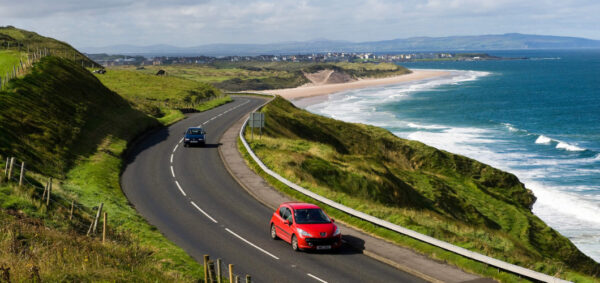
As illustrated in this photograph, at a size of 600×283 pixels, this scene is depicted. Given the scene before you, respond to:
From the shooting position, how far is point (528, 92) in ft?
527

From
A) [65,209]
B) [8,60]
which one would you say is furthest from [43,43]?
[65,209]

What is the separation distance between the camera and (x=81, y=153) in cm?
3712

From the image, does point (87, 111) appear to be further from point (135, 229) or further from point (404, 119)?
point (404, 119)

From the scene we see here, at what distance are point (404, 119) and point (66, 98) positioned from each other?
70.9 metres

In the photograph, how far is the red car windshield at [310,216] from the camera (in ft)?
71.0

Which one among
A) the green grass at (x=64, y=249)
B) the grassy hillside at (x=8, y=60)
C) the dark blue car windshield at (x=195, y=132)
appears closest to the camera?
the green grass at (x=64, y=249)

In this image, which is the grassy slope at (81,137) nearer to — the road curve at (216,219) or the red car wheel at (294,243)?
the road curve at (216,219)

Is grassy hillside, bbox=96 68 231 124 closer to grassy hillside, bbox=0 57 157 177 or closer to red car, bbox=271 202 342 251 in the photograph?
grassy hillside, bbox=0 57 157 177

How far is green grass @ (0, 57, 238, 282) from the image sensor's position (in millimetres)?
16094

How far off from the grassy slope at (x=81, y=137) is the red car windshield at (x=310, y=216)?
484 cm

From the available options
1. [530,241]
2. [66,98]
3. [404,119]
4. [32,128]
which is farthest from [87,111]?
[404,119]

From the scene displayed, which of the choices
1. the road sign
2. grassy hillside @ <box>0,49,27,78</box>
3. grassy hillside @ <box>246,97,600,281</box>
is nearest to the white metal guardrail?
grassy hillside @ <box>246,97,600,281</box>

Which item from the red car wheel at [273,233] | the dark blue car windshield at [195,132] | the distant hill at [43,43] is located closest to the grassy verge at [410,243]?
the red car wheel at [273,233]

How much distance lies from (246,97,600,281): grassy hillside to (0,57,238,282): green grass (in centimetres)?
1027
